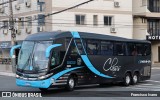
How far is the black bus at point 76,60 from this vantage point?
61.6 ft

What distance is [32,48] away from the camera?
1927 centimetres

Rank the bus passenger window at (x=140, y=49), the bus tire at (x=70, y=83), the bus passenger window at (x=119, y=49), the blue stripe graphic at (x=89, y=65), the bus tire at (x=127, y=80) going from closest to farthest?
the bus tire at (x=70, y=83), the blue stripe graphic at (x=89, y=65), the bus passenger window at (x=119, y=49), the bus tire at (x=127, y=80), the bus passenger window at (x=140, y=49)

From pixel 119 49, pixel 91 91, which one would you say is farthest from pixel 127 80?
pixel 91 91

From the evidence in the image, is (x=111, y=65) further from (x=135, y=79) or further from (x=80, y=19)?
(x=80, y=19)

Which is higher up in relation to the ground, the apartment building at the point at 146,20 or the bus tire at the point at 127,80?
the apartment building at the point at 146,20

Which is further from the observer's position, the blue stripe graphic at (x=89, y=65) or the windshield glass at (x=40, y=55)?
the blue stripe graphic at (x=89, y=65)

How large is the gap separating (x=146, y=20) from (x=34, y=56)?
3519 cm

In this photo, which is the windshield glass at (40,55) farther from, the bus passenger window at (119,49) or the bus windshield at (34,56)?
the bus passenger window at (119,49)

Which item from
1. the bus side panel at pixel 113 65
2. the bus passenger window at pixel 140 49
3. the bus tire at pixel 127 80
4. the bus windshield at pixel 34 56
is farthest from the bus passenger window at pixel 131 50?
the bus windshield at pixel 34 56

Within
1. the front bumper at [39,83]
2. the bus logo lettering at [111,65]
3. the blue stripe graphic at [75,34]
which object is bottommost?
the front bumper at [39,83]

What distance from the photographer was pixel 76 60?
68.2ft

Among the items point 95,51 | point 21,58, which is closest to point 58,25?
point 95,51

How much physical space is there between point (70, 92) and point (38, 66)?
2.26 metres

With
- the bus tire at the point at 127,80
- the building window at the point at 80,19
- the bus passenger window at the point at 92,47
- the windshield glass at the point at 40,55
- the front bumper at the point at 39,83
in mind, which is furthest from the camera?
the building window at the point at 80,19
